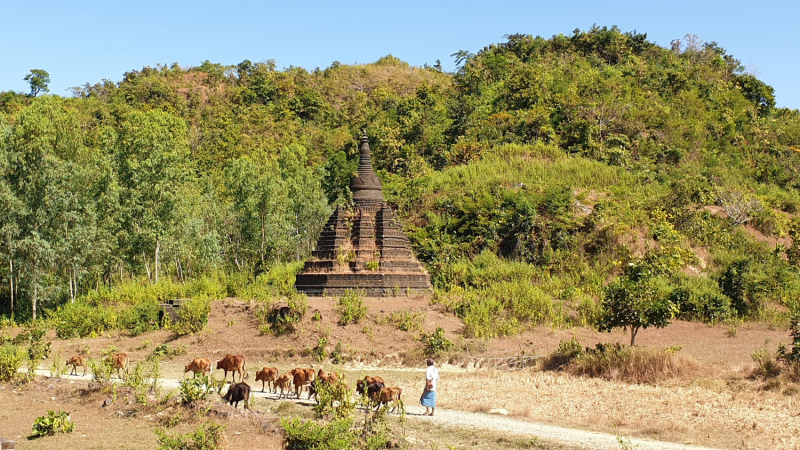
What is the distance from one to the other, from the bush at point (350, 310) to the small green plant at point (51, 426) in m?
10.8

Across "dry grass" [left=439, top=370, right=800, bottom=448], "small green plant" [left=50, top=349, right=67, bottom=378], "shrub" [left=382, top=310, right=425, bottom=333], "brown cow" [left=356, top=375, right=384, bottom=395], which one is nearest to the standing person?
"brown cow" [left=356, top=375, right=384, bottom=395]

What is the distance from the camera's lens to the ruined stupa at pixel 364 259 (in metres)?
27.0

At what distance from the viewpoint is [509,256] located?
109 ft

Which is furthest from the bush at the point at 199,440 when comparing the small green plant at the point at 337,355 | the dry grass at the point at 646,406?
the small green plant at the point at 337,355

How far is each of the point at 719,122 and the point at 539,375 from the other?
34.9 meters

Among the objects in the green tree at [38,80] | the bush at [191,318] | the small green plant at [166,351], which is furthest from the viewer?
the green tree at [38,80]

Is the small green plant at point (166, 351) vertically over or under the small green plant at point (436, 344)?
under

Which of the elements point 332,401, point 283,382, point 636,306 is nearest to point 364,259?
point 636,306

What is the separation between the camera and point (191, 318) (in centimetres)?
2339

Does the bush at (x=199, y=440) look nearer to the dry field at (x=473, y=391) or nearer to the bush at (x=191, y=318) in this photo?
the dry field at (x=473, y=391)

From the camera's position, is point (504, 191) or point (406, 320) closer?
point (406, 320)

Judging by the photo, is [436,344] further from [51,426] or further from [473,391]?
[51,426]

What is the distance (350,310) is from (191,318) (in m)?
4.74

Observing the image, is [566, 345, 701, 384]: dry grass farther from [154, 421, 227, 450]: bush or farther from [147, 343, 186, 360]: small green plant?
[147, 343, 186, 360]: small green plant
